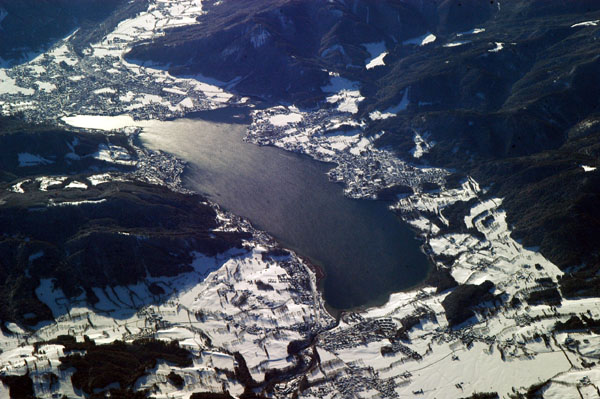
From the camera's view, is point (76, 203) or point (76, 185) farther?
point (76, 185)

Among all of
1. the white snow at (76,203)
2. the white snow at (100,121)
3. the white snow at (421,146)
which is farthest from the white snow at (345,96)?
the white snow at (76,203)

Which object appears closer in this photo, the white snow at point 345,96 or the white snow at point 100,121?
the white snow at point 100,121

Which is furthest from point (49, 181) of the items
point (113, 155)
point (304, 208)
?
point (304, 208)

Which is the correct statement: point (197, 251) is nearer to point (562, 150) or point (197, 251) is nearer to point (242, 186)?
point (242, 186)

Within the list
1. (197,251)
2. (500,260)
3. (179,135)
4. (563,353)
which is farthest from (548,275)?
(179,135)

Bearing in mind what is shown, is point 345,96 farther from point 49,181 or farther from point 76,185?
point 49,181

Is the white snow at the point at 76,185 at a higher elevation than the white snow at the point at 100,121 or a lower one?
higher

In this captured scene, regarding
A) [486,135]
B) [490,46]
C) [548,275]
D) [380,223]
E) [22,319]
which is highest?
[490,46]

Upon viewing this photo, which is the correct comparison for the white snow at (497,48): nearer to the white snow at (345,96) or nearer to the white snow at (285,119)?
the white snow at (345,96)
